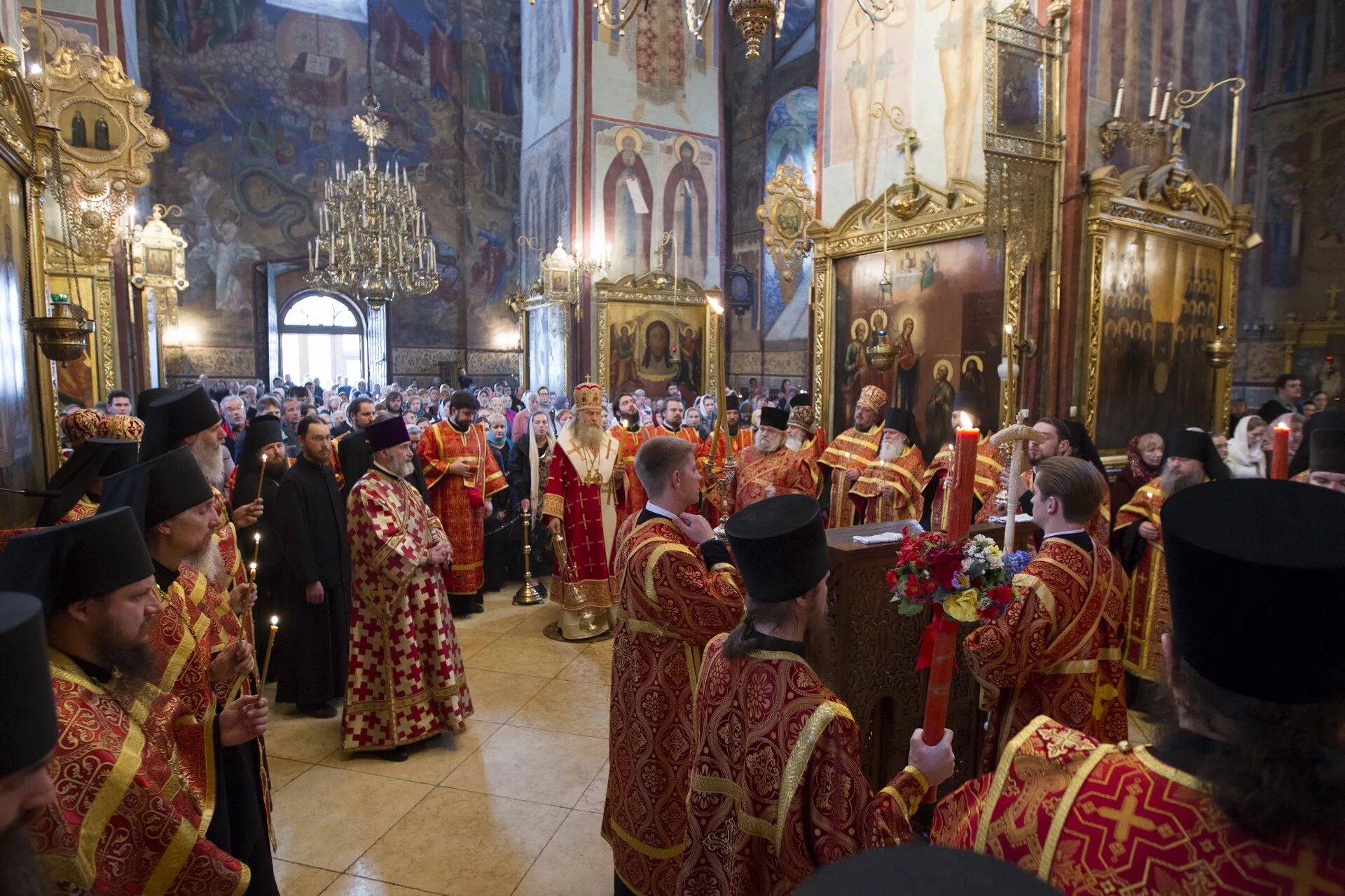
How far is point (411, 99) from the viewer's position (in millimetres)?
22359

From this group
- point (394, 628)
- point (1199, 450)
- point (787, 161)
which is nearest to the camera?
point (394, 628)

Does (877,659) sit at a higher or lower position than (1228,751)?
lower

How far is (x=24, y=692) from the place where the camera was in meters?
1.23

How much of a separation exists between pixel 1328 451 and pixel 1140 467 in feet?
6.40

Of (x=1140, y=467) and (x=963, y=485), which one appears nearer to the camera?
(x=963, y=485)

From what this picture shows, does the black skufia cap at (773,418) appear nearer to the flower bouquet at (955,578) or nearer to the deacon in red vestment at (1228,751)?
the flower bouquet at (955,578)

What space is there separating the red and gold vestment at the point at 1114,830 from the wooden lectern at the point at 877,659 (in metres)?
1.85

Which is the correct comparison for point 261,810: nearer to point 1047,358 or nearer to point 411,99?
point 1047,358

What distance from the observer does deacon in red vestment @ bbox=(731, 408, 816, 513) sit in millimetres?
7090

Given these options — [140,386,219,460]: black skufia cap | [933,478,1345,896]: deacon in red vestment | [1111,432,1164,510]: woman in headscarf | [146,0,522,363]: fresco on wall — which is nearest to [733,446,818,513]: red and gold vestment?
[1111,432,1164,510]: woman in headscarf

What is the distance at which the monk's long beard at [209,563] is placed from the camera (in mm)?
2957

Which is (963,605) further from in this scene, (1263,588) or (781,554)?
(1263,588)

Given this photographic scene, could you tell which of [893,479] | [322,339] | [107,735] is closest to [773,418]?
[893,479]

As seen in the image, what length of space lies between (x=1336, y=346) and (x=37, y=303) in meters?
16.9
